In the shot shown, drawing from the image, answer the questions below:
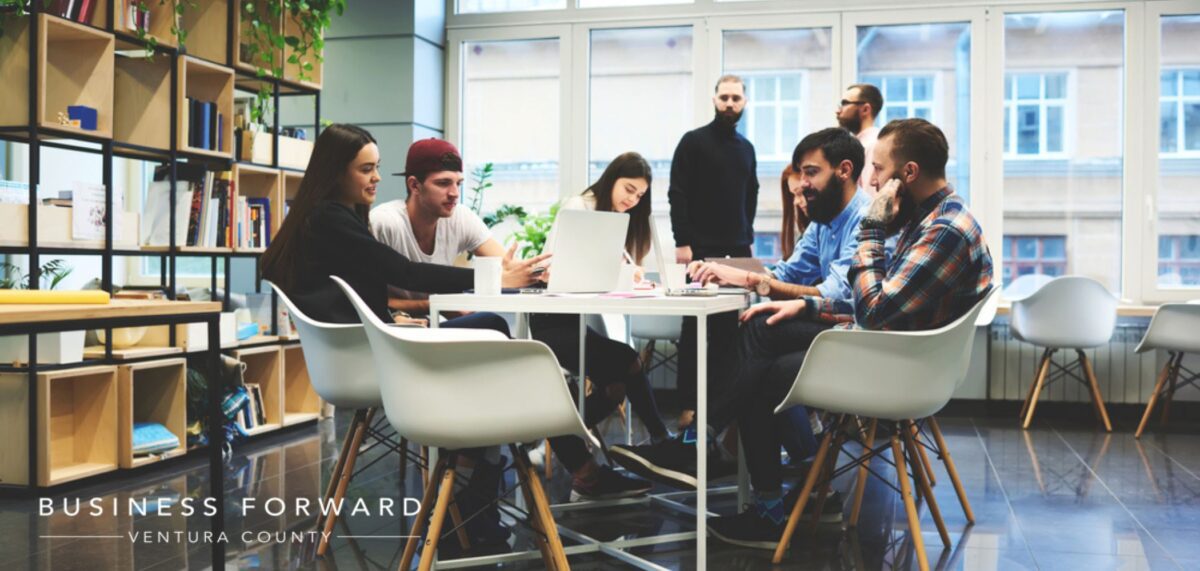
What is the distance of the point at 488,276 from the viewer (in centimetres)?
268

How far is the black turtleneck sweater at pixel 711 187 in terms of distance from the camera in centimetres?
486

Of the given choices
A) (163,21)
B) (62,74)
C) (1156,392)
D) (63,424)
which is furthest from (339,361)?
(1156,392)

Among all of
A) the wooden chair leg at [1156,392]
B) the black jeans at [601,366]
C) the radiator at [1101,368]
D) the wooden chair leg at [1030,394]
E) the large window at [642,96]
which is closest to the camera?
the black jeans at [601,366]

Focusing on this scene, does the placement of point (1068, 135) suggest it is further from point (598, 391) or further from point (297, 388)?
point (297, 388)

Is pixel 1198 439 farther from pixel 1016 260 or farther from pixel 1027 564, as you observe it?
pixel 1027 564

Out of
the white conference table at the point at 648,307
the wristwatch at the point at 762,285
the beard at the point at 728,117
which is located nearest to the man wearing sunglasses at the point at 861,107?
the beard at the point at 728,117

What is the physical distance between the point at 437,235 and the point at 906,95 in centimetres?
380

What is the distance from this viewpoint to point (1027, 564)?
277 centimetres

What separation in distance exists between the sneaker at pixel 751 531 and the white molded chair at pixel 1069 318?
3.06m

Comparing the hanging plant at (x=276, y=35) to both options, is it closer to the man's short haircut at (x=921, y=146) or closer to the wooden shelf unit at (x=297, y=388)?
the wooden shelf unit at (x=297, y=388)

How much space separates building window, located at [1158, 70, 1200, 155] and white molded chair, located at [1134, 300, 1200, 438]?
1.25 metres

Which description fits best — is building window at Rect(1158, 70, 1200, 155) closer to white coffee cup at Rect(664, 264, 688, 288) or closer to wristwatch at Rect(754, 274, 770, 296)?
wristwatch at Rect(754, 274, 770, 296)

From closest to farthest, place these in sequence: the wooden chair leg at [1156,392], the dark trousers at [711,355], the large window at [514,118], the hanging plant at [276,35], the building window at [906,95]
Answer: the dark trousers at [711,355] → the hanging plant at [276,35] → the wooden chair leg at [1156,392] → the building window at [906,95] → the large window at [514,118]

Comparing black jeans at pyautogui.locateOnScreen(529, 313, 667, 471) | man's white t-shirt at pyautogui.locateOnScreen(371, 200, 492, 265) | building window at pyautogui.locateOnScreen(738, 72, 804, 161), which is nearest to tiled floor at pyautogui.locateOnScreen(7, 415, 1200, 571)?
black jeans at pyautogui.locateOnScreen(529, 313, 667, 471)
